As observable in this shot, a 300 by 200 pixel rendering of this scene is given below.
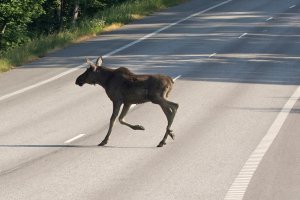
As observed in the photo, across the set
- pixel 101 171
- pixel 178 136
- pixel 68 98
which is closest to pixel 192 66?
pixel 68 98

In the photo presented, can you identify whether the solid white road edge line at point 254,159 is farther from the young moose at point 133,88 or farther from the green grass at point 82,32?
the green grass at point 82,32

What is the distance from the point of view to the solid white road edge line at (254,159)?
13.9m

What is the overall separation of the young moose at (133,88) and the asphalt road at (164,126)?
0.65m

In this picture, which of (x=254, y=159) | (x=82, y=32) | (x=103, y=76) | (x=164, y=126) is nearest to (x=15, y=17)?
(x=82, y=32)

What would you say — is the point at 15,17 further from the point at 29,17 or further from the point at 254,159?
the point at 254,159

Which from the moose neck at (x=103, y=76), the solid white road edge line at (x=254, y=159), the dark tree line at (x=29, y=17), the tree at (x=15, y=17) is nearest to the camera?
the solid white road edge line at (x=254, y=159)

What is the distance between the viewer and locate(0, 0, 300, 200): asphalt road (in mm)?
14641

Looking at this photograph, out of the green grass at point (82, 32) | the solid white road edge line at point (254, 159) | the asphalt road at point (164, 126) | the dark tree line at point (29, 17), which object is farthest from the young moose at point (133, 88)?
the dark tree line at point (29, 17)

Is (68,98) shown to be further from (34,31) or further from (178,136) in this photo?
(34,31)

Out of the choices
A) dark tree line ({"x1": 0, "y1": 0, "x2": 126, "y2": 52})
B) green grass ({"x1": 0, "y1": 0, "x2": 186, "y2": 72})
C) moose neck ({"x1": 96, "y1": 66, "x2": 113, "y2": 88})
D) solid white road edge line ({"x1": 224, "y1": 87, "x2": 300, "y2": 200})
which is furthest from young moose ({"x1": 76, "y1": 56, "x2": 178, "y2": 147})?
dark tree line ({"x1": 0, "y1": 0, "x2": 126, "y2": 52})

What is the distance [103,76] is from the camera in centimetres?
1891

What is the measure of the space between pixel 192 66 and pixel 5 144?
13.9 metres

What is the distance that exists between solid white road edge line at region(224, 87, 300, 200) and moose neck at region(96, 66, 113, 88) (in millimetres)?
3124

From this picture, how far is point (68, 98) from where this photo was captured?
84.6ft
